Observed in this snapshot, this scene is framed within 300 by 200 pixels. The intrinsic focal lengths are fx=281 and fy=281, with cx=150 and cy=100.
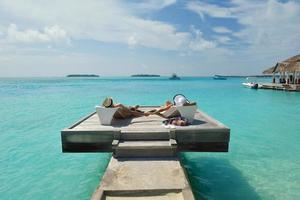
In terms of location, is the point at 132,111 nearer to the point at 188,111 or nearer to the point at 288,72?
the point at 188,111

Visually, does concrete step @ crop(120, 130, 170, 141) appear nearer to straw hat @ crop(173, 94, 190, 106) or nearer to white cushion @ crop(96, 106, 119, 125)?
white cushion @ crop(96, 106, 119, 125)

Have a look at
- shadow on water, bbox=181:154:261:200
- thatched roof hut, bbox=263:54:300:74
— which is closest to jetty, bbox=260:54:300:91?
thatched roof hut, bbox=263:54:300:74

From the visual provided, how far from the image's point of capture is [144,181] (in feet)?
12.6

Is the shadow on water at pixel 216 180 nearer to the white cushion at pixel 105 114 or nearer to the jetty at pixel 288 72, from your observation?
the white cushion at pixel 105 114

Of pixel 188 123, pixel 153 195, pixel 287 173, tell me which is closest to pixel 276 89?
pixel 287 173

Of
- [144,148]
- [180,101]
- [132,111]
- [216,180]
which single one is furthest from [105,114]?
[216,180]

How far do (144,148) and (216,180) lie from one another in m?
2.75

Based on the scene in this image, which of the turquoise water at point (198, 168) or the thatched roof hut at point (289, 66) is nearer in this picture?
the turquoise water at point (198, 168)

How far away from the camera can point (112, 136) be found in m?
5.16

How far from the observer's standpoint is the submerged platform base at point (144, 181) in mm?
3541

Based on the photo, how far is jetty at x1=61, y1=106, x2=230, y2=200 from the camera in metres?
A: 3.67

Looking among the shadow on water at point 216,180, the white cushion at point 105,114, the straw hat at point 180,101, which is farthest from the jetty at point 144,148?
the shadow on water at point 216,180

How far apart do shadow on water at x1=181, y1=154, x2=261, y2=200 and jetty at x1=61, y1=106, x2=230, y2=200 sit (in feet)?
4.33

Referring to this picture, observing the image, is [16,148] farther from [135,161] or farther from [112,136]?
[135,161]
